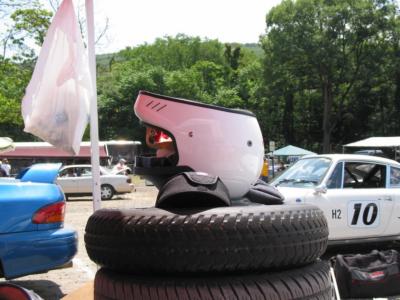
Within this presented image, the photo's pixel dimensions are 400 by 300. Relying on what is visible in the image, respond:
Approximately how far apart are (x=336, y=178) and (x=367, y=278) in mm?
3286

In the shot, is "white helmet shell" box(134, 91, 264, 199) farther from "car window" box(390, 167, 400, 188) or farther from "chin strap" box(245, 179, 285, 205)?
"car window" box(390, 167, 400, 188)

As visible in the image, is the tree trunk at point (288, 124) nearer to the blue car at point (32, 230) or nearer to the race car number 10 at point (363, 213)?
the race car number 10 at point (363, 213)

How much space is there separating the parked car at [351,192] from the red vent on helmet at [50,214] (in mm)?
3464

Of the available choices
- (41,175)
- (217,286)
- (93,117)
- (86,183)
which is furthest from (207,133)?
(86,183)

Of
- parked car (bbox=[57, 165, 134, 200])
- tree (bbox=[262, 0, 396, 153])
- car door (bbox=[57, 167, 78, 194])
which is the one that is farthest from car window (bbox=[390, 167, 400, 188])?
tree (bbox=[262, 0, 396, 153])

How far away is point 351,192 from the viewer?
25.0 ft

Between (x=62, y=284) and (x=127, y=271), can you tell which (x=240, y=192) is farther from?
(x=62, y=284)

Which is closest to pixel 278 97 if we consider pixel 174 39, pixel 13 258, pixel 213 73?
pixel 213 73

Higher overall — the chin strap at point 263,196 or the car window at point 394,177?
the chin strap at point 263,196

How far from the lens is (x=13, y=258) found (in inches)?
174

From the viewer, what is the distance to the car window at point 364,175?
8.05 metres

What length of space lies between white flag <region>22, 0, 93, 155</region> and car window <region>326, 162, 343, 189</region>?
4630 mm

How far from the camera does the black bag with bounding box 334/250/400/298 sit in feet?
15.0

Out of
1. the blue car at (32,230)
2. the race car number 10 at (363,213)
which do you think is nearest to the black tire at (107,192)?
the race car number 10 at (363,213)
